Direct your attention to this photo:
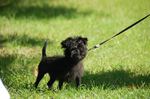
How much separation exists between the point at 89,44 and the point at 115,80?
14.4 feet

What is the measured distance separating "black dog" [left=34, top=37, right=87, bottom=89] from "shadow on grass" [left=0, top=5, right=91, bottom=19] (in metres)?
9.76

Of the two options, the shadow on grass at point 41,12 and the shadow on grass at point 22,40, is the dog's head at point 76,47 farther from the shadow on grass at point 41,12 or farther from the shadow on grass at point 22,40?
the shadow on grass at point 41,12

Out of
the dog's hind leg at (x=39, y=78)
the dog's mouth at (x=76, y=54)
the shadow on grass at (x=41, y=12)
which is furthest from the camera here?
the shadow on grass at (x=41, y=12)

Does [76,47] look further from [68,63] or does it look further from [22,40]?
[22,40]

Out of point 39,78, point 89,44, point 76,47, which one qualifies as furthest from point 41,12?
point 76,47

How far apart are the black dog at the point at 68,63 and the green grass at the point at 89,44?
9.3 inches

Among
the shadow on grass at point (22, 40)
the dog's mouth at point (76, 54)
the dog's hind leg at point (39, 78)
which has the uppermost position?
the dog's mouth at point (76, 54)

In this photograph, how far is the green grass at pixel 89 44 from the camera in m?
9.16

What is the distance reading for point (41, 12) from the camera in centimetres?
2025

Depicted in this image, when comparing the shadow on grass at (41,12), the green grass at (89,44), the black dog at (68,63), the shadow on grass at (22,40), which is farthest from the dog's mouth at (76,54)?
the shadow on grass at (41,12)

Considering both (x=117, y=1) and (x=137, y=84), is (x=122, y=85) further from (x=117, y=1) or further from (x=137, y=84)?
(x=117, y=1)

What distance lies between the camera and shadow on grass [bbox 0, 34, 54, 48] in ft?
47.2

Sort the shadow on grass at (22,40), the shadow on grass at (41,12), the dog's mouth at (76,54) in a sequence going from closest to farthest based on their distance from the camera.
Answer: the dog's mouth at (76,54)
the shadow on grass at (22,40)
the shadow on grass at (41,12)

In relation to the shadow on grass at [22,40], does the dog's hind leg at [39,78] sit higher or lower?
lower
